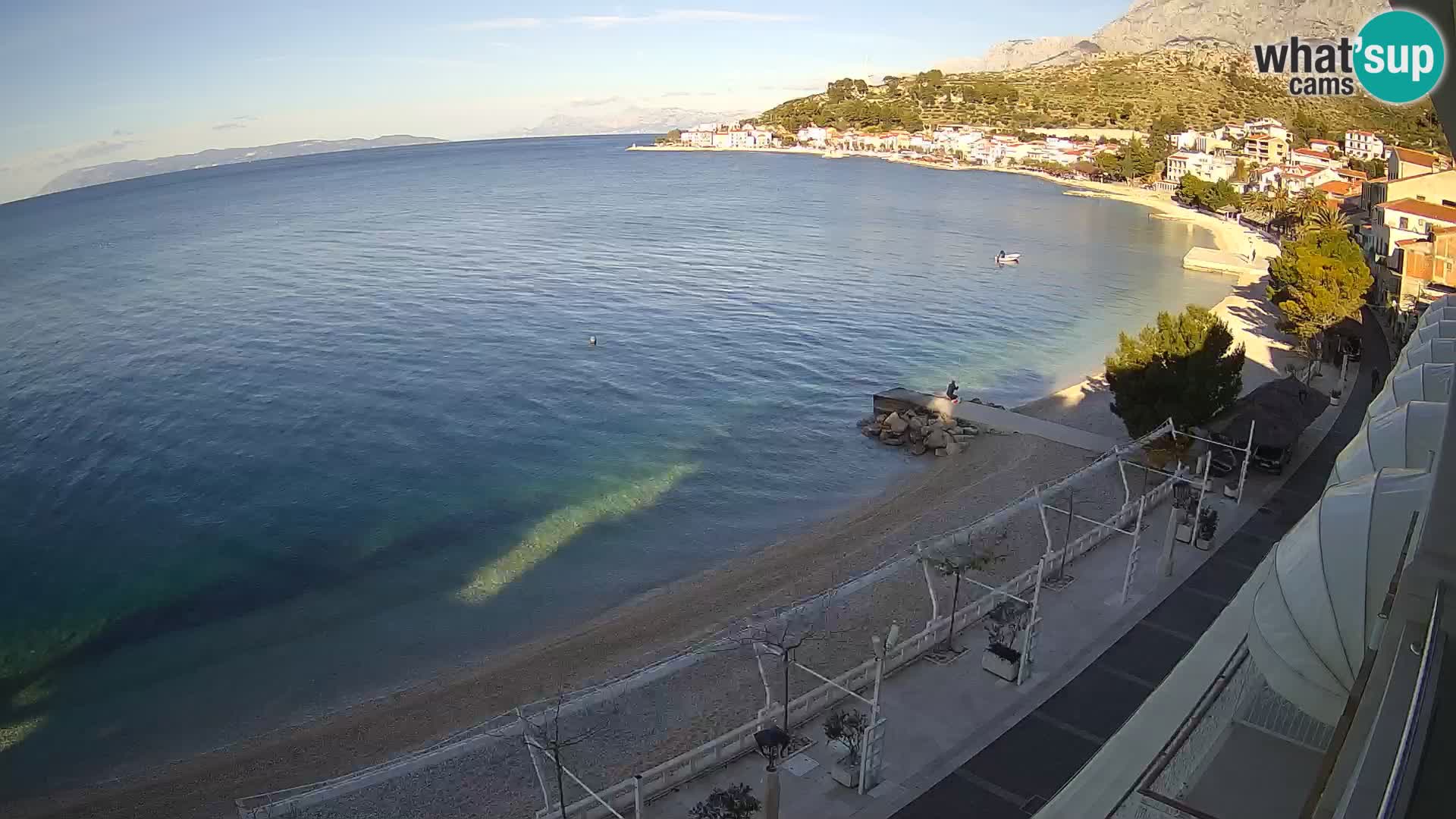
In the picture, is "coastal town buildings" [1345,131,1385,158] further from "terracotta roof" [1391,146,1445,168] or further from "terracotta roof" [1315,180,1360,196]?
"terracotta roof" [1391,146,1445,168]

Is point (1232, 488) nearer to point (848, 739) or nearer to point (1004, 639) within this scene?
point (1004, 639)

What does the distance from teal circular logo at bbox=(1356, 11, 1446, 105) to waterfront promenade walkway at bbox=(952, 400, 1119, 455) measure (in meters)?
12.0

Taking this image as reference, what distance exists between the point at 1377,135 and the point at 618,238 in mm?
96902

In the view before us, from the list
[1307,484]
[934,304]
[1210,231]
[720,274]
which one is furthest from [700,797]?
[1210,231]

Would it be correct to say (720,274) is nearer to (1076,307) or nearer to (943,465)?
(1076,307)

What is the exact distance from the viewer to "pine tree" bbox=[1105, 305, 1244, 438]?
25.0 meters

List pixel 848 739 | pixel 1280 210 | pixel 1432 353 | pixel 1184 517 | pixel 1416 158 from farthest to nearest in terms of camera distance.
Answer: pixel 1280 210, pixel 1416 158, pixel 1184 517, pixel 1432 353, pixel 848 739

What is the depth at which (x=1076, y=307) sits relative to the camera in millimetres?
55156

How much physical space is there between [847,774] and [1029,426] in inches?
837

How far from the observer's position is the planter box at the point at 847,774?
1283 centimetres

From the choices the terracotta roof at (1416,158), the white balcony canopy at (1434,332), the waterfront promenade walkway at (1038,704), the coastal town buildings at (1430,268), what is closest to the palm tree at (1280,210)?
the terracotta roof at (1416,158)

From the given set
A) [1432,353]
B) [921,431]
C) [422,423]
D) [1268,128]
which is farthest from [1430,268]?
[1268,128]

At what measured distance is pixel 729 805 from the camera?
11.6 metres

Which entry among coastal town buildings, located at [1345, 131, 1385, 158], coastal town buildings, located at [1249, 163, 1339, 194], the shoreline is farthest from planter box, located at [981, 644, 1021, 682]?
coastal town buildings, located at [1345, 131, 1385, 158]
